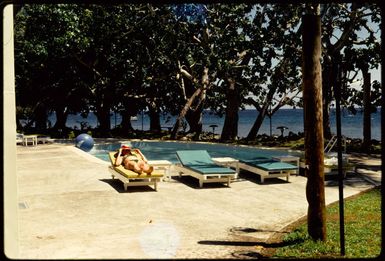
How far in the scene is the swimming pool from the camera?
2395cm

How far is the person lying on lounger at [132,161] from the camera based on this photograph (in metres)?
13.0

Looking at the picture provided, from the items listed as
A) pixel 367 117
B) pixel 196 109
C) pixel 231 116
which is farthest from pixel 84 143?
pixel 367 117

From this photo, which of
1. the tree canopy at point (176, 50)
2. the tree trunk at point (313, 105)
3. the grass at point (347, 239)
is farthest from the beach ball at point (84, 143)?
the tree trunk at point (313, 105)

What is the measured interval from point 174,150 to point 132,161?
1426cm

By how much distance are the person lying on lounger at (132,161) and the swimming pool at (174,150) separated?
339 inches

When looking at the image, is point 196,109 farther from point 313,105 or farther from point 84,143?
point 313,105

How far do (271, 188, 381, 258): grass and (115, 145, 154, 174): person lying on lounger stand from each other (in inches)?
214

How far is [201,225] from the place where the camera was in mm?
9180

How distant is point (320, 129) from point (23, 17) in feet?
93.2

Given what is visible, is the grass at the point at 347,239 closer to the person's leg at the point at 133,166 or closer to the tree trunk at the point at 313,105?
the tree trunk at the point at 313,105

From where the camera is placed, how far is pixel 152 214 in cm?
1006

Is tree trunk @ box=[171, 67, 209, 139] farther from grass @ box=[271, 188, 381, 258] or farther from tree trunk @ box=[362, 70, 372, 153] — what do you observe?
grass @ box=[271, 188, 381, 258]

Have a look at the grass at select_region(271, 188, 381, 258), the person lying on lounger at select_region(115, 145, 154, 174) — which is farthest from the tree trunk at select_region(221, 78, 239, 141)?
the grass at select_region(271, 188, 381, 258)

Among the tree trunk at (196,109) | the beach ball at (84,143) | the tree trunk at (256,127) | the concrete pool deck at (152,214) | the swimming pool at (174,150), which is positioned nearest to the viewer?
the concrete pool deck at (152,214)
